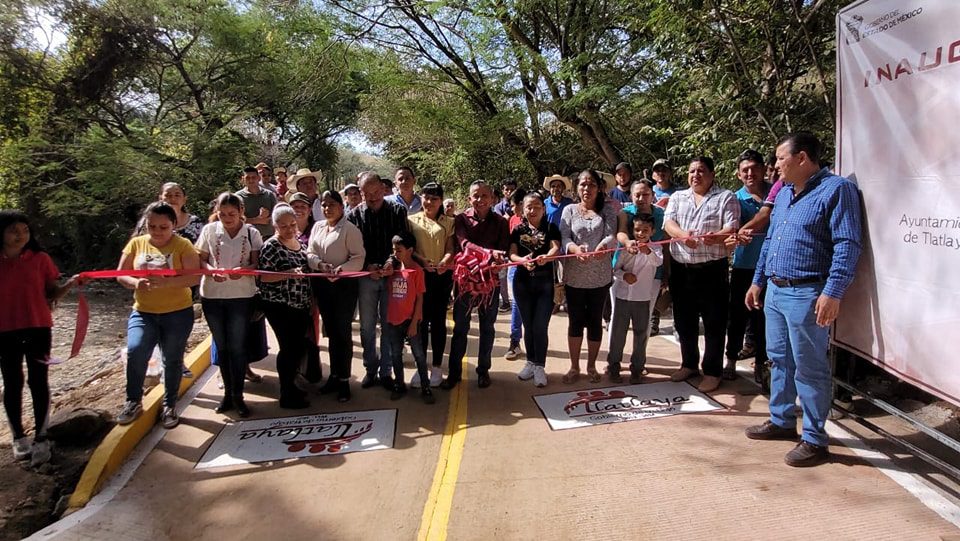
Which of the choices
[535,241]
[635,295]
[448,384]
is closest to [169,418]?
[448,384]

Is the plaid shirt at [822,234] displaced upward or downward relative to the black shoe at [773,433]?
upward

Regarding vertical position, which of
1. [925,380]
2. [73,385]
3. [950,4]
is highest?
[950,4]

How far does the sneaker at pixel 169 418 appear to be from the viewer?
13.6 ft

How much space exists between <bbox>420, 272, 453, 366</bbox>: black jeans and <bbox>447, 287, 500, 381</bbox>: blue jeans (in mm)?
132

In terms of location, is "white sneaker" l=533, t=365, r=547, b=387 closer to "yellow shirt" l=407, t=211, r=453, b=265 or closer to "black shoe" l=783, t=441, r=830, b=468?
"yellow shirt" l=407, t=211, r=453, b=265

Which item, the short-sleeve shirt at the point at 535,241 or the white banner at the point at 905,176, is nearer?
the white banner at the point at 905,176

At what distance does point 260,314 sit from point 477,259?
200 centimetres

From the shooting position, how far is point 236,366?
4.31 metres

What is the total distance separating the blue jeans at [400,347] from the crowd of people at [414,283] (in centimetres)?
2

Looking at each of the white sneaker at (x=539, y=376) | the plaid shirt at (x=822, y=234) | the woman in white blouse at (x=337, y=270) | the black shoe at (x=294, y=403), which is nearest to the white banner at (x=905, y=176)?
the plaid shirt at (x=822, y=234)

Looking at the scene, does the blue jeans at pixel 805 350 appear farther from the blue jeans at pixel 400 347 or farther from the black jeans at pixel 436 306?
the blue jeans at pixel 400 347

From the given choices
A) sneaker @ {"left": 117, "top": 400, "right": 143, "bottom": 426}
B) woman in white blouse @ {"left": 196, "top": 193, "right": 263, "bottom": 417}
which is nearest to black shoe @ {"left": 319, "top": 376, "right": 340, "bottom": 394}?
woman in white blouse @ {"left": 196, "top": 193, "right": 263, "bottom": 417}

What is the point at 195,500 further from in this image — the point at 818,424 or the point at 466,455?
the point at 818,424

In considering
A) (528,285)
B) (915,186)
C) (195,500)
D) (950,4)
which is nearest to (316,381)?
(195,500)
